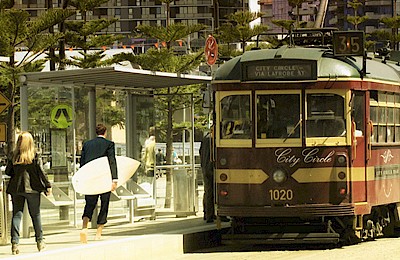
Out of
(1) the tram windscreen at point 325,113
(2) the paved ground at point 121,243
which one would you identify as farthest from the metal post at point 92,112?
(1) the tram windscreen at point 325,113

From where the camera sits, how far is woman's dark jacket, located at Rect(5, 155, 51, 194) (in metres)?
15.3

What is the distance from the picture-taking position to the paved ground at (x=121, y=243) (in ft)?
49.3

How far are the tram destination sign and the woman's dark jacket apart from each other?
3.81 metres

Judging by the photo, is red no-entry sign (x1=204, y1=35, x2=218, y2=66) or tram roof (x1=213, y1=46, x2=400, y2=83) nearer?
tram roof (x1=213, y1=46, x2=400, y2=83)

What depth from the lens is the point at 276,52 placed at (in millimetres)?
17703

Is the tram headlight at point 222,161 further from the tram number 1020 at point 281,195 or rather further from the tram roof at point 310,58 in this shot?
the tram roof at point 310,58

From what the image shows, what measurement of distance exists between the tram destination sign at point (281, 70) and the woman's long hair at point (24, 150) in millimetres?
3805

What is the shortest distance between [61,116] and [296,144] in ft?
13.6

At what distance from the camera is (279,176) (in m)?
17.3

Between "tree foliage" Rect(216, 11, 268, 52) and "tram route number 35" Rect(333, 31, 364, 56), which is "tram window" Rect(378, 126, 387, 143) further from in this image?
"tree foliage" Rect(216, 11, 268, 52)

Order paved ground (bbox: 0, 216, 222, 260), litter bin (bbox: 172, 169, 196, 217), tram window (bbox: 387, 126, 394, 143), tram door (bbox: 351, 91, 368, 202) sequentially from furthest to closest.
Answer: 1. litter bin (bbox: 172, 169, 196, 217)
2. tram window (bbox: 387, 126, 394, 143)
3. tram door (bbox: 351, 91, 368, 202)
4. paved ground (bbox: 0, 216, 222, 260)

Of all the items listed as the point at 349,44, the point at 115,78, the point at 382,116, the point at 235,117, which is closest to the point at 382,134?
the point at 382,116

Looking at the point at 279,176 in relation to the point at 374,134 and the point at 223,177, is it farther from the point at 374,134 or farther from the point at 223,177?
the point at 374,134

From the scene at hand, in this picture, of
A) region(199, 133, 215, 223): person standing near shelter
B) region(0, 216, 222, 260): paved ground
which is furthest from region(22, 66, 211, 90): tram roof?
region(0, 216, 222, 260): paved ground
